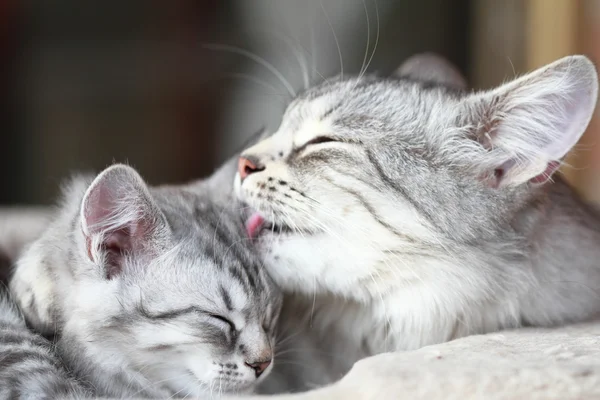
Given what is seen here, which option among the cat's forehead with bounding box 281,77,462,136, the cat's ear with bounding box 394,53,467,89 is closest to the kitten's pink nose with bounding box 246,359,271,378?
the cat's forehead with bounding box 281,77,462,136

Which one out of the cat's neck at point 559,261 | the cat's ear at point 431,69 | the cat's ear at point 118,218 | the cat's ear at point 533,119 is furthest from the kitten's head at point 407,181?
the cat's ear at point 431,69

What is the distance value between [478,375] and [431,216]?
0.46m

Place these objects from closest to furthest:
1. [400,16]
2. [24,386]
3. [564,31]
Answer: [24,386] → [564,31] → [400,16]

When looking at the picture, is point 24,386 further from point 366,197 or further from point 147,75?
point 147,75

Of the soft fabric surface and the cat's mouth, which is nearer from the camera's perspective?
the soft fabric surface

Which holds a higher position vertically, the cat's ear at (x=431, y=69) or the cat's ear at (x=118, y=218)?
the cat's ear at (x=431, y=69)

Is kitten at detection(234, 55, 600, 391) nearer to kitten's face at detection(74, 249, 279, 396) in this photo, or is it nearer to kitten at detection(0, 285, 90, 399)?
kitten's face at detection(74, 249, 279, 396)

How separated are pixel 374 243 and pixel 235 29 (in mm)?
3722

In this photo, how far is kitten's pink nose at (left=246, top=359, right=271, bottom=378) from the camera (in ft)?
4.53

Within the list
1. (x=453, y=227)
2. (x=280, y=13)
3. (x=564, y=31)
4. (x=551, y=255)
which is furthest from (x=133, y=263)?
(x=280, y=13)

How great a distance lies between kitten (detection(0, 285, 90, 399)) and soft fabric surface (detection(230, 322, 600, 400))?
454 millimetres

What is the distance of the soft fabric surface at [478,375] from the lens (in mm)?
998

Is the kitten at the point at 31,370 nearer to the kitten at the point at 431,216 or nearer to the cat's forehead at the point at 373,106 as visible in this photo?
Result: the kitten at the point at 431,216

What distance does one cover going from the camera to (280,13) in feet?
15.3
